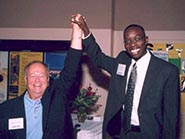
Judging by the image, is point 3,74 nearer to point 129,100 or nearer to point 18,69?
point 18,69

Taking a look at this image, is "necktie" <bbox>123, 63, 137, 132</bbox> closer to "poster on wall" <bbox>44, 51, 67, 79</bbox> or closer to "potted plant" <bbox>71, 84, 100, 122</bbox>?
"potted plant" <bbox>71, 84, 100, 122</bbox>

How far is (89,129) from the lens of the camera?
271 cm

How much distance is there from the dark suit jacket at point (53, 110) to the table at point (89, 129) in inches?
12.9

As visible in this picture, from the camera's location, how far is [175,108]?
2.35 m

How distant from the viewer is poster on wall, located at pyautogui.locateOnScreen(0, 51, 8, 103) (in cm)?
339

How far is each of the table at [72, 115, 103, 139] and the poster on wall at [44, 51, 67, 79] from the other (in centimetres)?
60

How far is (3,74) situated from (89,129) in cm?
134

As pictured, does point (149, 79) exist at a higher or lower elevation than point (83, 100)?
higher

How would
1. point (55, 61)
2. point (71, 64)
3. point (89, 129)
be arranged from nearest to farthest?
1. point (71, 64)
2. point (89, 129)
3. point (55, 61)

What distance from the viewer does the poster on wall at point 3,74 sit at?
3.39m

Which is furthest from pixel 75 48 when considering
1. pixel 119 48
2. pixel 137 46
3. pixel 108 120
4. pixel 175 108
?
pixel 119 48

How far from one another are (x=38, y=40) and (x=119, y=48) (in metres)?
0.97

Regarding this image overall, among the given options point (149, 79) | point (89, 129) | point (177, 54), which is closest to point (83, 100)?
point (89, 129)

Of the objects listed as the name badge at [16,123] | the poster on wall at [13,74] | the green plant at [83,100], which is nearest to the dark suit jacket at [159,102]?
the green plant at [83,100]
